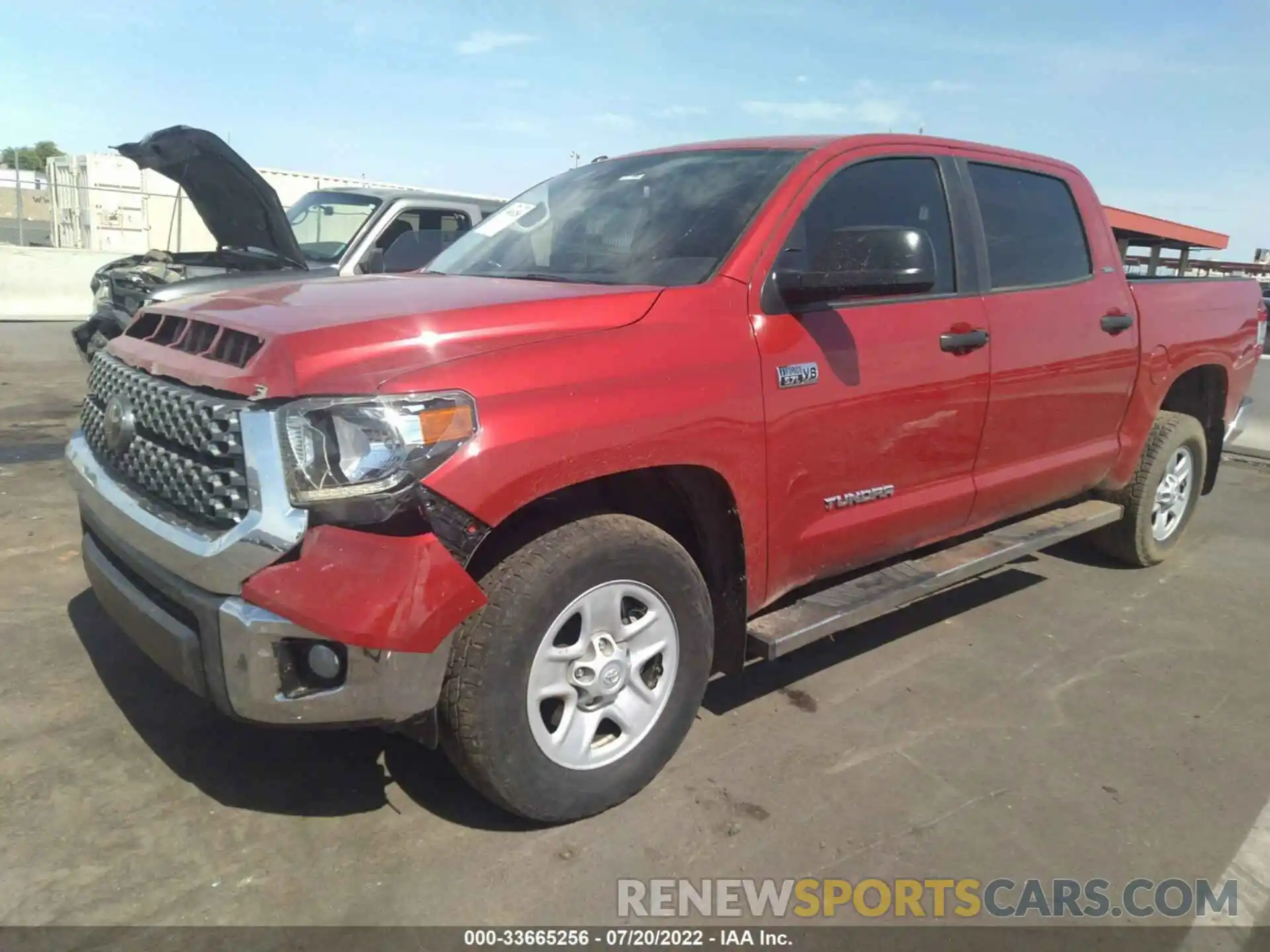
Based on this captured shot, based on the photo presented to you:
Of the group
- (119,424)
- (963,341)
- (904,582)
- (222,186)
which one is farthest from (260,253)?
(904,582)

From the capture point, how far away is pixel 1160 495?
5199 mm

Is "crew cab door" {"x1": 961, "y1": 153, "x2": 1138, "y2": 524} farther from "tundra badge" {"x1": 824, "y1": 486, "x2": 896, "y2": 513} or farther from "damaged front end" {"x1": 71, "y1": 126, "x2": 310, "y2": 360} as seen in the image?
"damaged front end" {"x1": 71, "y1": 126, "x2": 310, "y2": 360}

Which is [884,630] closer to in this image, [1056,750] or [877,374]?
[1056,750]

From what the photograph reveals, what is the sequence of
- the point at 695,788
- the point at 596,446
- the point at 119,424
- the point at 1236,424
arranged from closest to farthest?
the point at 596,446
the point at 119,424
the point at 695,788
the point at 1236,424

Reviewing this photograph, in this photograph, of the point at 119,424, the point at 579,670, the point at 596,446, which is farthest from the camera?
the point at 119,424

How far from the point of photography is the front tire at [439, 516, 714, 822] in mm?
2418

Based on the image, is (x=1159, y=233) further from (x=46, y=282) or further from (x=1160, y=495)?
(x=46, y=282)

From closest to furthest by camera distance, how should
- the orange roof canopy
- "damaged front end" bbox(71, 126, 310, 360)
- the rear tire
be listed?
the rear tire → "damaged front end" bbox(71, 126, 310, 360) → the orange roof canopy

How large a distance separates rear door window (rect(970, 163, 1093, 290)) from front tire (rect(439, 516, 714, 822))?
204 centimetres

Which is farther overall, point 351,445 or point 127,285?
point 127,285

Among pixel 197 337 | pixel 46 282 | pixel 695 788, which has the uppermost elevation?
pixel 46 282

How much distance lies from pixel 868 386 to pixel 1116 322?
183cm

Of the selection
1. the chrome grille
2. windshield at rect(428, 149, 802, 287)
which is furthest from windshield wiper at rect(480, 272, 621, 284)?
the chrome grille

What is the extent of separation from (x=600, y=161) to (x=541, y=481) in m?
2.16
